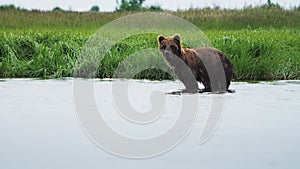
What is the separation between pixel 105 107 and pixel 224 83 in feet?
8.51

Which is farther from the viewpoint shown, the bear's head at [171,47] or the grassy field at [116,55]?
the grassy field at [116,55]

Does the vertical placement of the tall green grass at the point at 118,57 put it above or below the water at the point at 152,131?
above

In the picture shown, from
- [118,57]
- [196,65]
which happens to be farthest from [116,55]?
[196,65]

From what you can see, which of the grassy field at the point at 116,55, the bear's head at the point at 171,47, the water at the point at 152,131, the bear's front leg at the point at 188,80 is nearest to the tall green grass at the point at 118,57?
the grassy field at the point at 116,55

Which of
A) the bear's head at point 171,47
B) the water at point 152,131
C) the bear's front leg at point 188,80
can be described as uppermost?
the bear's head at point 171,47

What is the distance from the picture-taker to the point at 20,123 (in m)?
8.34

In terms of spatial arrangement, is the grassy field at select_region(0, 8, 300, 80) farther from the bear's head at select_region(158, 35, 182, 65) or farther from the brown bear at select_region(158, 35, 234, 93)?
the bear's head at select_region(158, 35, 182, 65)

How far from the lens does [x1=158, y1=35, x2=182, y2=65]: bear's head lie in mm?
11164

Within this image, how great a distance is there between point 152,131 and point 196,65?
3.63 metres

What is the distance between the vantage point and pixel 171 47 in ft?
36.8

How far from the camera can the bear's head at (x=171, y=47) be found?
11.2m

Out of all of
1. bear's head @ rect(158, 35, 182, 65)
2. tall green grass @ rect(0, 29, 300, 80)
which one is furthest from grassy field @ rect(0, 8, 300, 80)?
bear's head @ rect(158, 35, 182, 65)

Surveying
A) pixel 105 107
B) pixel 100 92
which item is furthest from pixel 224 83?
pixel 105 107

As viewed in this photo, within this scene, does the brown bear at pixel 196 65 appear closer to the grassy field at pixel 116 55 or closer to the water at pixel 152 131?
the water at pixel 152 131
